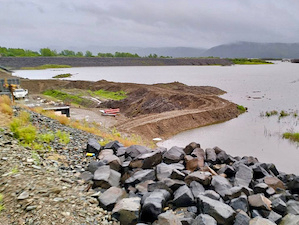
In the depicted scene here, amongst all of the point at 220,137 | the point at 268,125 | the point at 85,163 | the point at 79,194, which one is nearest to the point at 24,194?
the point at 79,194

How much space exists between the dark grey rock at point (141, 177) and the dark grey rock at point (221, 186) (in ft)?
5.63

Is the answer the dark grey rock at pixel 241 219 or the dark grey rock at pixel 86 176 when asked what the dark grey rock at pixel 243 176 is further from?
the dark grey rock at pixel 86 176

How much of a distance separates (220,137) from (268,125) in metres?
7.05

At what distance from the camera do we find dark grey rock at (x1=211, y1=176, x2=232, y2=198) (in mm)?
6866

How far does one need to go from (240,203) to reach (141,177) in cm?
267

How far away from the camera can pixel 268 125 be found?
85.9ft

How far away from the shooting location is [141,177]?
7.38m

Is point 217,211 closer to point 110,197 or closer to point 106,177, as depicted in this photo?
point 110,197

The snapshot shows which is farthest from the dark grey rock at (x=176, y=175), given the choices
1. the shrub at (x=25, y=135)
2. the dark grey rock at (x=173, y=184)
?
the shrub at (x=25, y=135)

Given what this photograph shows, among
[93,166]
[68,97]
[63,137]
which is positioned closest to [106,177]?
[93,166]

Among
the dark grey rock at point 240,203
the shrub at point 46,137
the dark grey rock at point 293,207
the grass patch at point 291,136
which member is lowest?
the grass patch at point 291,136

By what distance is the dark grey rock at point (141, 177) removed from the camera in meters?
7.28

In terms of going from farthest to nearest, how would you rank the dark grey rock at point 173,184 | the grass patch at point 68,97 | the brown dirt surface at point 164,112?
the grass patch at point 68,97, the brown dirt surface at point 164,112, the dark grey rock at point 173,184

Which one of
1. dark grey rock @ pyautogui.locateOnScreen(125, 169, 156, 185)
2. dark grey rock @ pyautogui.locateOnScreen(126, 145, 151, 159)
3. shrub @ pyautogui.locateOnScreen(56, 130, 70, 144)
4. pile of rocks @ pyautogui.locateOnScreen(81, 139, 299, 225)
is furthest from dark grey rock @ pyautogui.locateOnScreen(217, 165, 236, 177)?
shrub @ pyautogui.locateOnScreen(56, 130, 70, 144)
